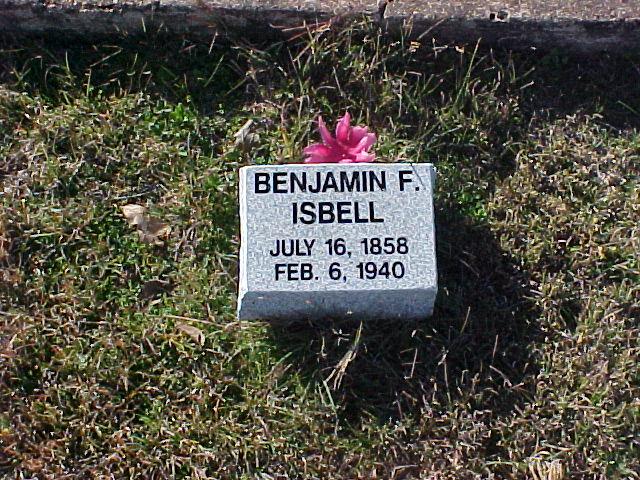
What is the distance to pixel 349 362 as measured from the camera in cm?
261

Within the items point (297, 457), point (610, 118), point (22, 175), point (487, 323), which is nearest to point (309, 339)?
point (297, 457)

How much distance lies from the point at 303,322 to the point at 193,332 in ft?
0.97

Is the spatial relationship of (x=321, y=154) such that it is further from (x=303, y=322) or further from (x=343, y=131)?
(x=303, y=322)

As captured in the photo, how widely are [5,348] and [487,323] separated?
4.21 ft

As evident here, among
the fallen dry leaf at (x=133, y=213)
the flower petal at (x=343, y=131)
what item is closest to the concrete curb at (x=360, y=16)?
the flower petal at (x=343, y=131)

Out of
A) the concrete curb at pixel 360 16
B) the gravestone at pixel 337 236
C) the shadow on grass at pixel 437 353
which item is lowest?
the shadow on grass at pixel 437 353

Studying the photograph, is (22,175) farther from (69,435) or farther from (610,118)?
(610,118)

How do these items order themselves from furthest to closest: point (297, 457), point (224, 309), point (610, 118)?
point (610, 118) < point (224, 309) < point (297, 457)

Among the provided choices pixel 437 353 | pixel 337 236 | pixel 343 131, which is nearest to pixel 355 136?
pixel 343 131

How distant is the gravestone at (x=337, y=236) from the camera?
247cm

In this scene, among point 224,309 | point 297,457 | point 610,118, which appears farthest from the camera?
point 610,118

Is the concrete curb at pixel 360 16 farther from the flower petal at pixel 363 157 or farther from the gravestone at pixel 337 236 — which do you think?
the gravestone at pixel 337 236

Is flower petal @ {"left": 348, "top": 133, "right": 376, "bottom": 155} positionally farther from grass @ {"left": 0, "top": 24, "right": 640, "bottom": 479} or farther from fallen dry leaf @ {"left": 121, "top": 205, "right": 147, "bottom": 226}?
fallen dry leaf @ {"left": 121, "top": 205, "right": 147, "bottom": 226}

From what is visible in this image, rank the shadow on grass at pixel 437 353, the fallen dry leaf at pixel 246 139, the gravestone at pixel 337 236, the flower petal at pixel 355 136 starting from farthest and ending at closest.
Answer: the fallen dry leaf at pixel 246 139
the flower petal at pixel 355 136
the shadow on grass at pixel 437 353
the gravestone at pixel 337 236
